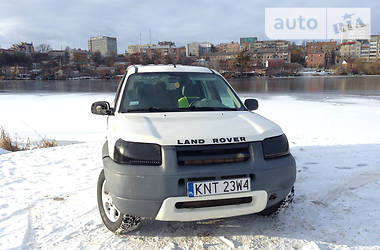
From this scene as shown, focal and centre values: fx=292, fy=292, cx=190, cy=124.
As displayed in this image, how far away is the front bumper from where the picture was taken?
7.78 feet

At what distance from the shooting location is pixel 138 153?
246cm

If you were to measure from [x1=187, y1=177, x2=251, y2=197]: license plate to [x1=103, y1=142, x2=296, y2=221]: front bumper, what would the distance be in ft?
0.12

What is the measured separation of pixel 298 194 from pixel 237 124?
1.63 metres

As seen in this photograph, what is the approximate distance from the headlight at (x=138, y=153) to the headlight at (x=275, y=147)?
96 centimetres

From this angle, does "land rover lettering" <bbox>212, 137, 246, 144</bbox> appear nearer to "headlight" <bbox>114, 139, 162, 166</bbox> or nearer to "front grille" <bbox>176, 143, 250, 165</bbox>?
"front grille" <bbox>176, 143, 250, 165</bbox>

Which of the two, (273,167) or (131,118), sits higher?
(131,118)

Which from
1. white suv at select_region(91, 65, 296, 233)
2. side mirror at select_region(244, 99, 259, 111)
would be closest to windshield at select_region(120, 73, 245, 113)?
side mirror at select_region(244, 99, 259, 111)

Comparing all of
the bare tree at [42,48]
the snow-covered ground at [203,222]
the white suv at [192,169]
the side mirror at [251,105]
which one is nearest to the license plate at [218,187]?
the white suv at [192,169]

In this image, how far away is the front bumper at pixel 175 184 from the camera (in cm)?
237

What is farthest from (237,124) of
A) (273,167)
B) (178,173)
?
(178,173)

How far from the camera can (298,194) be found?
3814 mm

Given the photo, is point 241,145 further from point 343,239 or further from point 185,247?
point 343,239

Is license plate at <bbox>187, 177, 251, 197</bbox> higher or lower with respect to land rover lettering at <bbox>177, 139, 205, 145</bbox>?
lower

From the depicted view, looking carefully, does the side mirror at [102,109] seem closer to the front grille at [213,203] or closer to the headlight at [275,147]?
the front grille at [213,203]
